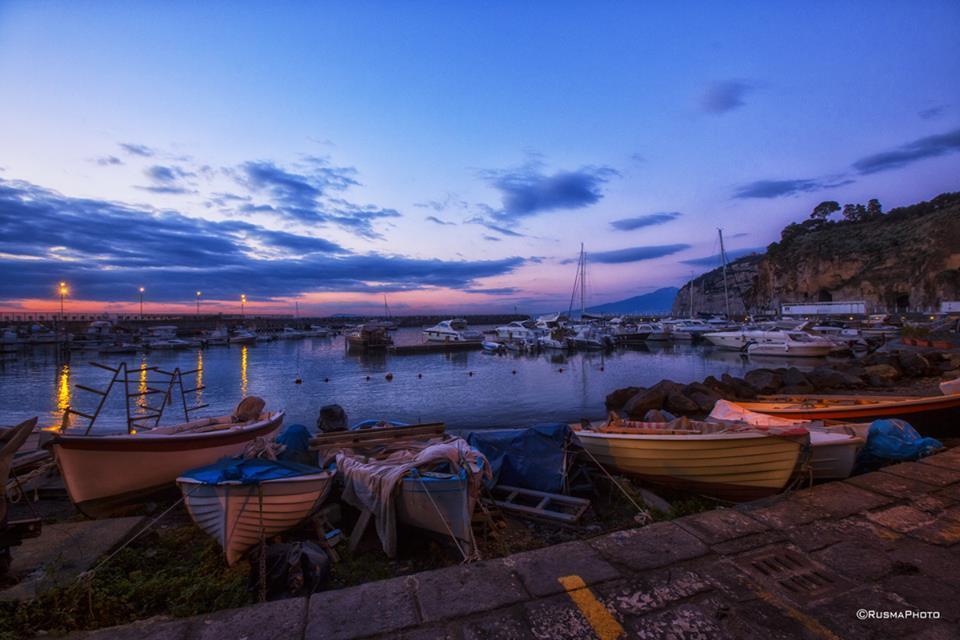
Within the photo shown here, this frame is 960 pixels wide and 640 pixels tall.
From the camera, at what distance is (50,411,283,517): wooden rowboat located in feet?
23.5

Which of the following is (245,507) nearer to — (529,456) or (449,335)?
(529,456)

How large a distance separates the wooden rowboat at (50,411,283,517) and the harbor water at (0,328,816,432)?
6.50 feet

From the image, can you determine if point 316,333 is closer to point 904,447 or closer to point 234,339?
point 234,339

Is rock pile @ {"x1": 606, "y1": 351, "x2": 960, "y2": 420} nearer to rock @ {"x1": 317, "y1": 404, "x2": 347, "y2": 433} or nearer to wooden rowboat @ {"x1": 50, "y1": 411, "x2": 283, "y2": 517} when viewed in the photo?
rock @ {"x1": 317, "y1": 404, "x2": 347, "y2": 433}

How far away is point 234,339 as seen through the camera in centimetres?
6719

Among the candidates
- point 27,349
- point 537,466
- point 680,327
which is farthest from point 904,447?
point 27,349

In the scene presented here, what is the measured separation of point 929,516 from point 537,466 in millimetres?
5172

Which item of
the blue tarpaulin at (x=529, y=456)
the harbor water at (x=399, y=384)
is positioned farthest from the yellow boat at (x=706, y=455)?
the harbor water at (x=399, y=384)

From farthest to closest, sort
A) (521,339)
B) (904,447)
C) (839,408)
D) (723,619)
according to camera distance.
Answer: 1. (521,339)
2. (839,408)
3. (904,447)
4. (723,619)

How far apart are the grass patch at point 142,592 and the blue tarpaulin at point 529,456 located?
444cm

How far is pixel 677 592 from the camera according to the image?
3.36 meters

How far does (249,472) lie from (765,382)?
801 inches

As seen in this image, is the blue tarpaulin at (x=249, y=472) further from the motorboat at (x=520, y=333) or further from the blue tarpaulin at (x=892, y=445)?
the motorboat at (x=520, y=333)

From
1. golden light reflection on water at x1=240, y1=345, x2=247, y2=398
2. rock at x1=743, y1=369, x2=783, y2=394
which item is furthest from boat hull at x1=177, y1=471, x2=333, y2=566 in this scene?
rock at x1=743, y1=369, x2=783, y2=394
